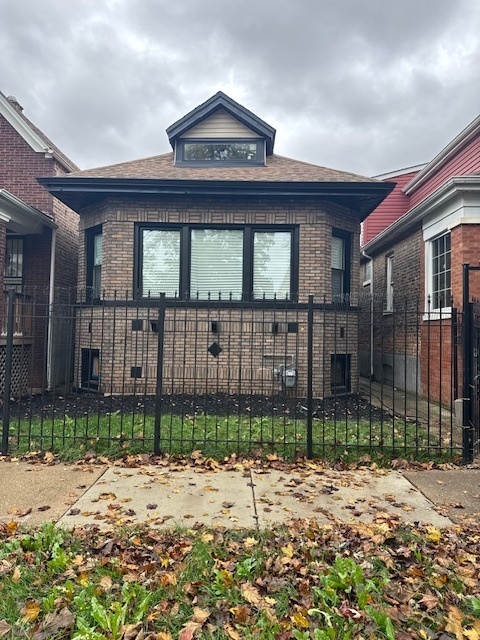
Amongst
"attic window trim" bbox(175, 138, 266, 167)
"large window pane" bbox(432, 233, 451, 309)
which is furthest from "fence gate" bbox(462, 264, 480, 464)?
"attic window trim" bbox(175, 138, 266, 167)

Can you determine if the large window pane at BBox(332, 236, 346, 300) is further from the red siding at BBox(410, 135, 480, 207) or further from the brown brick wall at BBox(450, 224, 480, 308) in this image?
the red siding at BBox(410, 135, 480, 207)

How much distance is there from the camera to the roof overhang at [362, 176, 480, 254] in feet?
24.6

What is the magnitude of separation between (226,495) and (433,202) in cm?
736

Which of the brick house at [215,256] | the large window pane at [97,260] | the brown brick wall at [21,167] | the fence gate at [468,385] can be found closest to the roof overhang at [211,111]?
the brick house at [215,256]

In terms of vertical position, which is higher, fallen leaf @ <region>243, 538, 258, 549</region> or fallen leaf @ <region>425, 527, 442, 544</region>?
fallen leaf @ <region>425, 527, 442, 544</region>

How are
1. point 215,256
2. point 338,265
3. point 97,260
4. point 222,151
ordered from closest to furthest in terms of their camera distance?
point 215,256 < point 338,265 < point 97,260 < point 222,151

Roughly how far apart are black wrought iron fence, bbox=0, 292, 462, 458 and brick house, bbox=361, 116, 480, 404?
11 cm

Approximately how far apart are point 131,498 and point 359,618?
2357 mm

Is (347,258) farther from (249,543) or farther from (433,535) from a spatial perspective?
(249,543)

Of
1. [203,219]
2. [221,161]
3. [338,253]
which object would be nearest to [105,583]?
[203,219]

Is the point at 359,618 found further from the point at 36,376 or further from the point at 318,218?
the point at 36,376

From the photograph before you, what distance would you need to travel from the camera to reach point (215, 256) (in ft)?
29.9

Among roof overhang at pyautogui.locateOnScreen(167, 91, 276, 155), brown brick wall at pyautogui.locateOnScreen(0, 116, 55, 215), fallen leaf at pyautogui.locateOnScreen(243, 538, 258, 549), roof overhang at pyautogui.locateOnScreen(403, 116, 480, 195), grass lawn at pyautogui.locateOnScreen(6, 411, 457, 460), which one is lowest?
fallen leaf at pyautogui.locateOnScreen(243, 538, 258, 549)

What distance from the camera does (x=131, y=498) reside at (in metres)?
3.94
